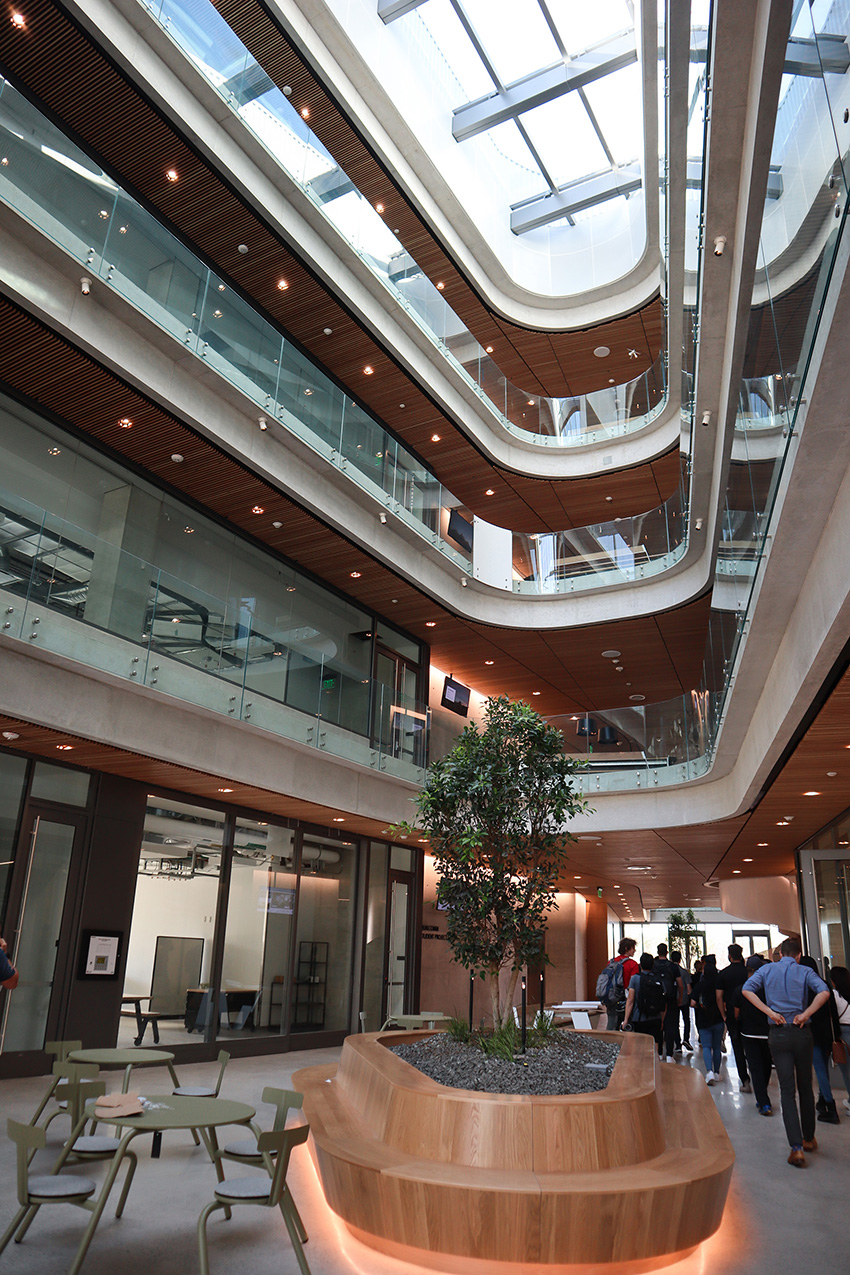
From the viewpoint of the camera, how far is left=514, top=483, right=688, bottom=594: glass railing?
14.8 metres

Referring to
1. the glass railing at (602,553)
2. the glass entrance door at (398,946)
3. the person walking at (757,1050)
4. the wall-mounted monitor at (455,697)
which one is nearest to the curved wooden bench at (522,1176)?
the person walking at (757,1050)

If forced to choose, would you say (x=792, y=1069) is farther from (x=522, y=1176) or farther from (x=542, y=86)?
(x=542, y=86)

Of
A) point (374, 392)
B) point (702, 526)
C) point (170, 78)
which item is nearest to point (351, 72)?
point (170, 78)

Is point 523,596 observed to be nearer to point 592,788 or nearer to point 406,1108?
point 592,788

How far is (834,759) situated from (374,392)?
9895mm

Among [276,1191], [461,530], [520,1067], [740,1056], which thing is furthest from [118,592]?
[740,1056]

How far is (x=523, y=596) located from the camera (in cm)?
1595

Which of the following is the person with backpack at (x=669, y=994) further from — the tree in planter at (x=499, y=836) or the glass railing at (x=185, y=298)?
the glass railing at (x=185, y=298)

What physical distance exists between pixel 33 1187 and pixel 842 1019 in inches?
293

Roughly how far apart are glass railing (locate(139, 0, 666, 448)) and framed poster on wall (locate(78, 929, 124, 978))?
9.66m

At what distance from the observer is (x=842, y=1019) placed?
8.40 meters

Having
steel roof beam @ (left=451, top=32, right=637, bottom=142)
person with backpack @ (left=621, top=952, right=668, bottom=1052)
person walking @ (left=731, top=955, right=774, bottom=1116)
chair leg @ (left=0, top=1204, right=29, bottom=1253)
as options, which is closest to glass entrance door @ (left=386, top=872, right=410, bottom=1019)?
person with backpack @ (left=621, top=952, right=668, bottom=1052)

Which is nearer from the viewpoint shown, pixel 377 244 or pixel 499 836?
pixel 499 836

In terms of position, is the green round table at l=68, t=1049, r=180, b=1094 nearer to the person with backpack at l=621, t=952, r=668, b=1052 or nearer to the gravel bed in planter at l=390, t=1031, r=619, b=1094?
the gravel bed in planter at l=390, t=1031, r=619, b=1094
